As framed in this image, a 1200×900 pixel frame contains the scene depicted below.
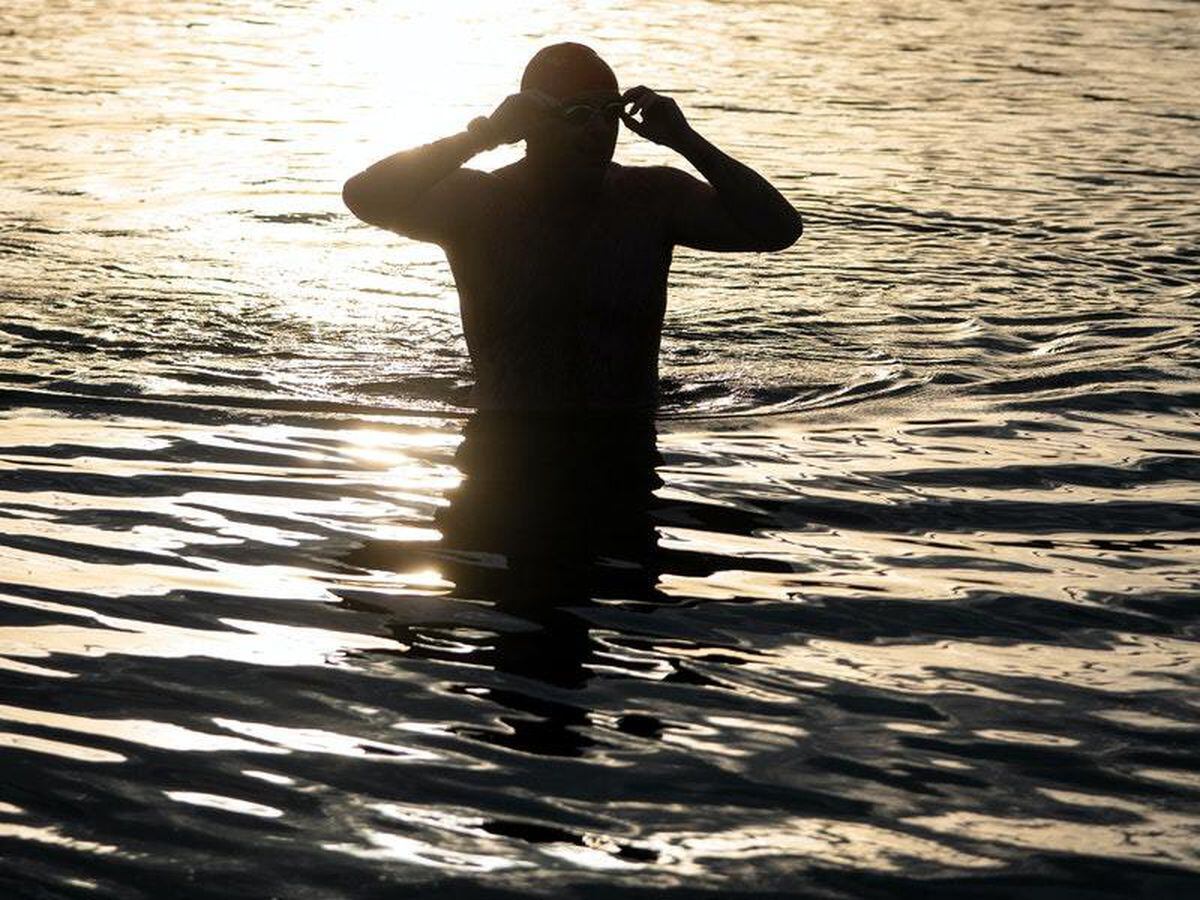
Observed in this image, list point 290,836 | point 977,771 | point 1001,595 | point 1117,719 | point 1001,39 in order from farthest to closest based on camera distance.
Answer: point 1001,39
point 1001,595
point 1117,719
point 977,771
point 290,836

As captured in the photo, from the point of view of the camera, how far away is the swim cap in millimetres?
7500

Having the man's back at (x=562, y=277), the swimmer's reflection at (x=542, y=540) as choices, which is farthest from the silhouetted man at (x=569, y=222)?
the swimmer's reflection at (x=542, y=540)

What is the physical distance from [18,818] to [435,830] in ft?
2.90

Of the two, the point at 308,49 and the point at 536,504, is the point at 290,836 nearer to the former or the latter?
the point at 536,504

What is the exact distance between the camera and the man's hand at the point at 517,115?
7.35 metres

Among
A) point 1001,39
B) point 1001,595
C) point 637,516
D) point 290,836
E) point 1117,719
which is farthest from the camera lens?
point 1001,39

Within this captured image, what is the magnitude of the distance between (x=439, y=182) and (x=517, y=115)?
1.76ft

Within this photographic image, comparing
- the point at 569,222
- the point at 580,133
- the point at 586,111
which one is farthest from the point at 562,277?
the point at 586,111

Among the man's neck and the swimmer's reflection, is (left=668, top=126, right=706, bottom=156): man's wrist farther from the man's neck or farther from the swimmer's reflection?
the swimmer's reflection

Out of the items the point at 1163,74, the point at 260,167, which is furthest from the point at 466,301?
the point at 1163,74

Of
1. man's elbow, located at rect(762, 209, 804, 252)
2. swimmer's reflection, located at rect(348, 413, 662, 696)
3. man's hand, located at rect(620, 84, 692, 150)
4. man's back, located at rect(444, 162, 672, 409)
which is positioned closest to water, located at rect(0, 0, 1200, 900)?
swimmer's reflection, located at rect(348, 413, 662, 696)

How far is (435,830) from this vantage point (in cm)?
438

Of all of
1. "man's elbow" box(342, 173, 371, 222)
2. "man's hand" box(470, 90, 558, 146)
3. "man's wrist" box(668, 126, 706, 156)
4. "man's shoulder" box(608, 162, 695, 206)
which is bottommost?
"man's elbow" box(342, 173, 371, 222)

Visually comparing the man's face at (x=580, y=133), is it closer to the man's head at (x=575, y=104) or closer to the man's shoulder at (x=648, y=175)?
the man's head at (x=575, y=104)
